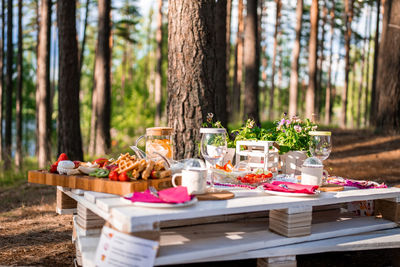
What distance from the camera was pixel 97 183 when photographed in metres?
2.09

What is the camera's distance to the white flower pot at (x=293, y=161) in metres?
2.93

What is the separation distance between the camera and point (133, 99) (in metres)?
19.6

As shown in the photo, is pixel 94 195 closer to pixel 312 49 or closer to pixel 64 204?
pixel 64 204

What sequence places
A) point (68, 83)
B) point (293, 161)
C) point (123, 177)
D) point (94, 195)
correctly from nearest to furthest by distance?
point (94, 195) → point (123, 177) → point (293, 161) → point (68, 83)

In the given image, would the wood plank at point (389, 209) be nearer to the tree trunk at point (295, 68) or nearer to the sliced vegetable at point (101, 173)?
the sliced vegetable at point (101, 173)

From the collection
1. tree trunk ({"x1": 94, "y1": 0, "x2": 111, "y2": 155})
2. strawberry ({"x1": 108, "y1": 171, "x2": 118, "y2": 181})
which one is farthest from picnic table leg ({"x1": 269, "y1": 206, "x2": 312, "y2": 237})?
tree trunk ({"x1": 94, "y1": 0, "x2": 111, "y2": 155})

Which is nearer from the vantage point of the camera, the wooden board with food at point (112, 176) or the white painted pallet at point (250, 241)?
the white painted pallet at point (250, 241)

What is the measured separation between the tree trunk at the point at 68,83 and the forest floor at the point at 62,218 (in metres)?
0.96

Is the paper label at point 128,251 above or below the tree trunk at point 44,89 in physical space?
below

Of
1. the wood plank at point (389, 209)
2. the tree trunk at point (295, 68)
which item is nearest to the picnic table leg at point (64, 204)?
the wood plank at point (389, 209)

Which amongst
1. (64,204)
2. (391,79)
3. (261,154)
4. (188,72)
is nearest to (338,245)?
(261,154)

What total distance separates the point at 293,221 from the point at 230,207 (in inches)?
18.5

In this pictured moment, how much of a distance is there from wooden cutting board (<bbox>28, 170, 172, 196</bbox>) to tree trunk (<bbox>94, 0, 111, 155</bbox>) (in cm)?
807

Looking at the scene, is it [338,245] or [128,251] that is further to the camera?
[338,245]
